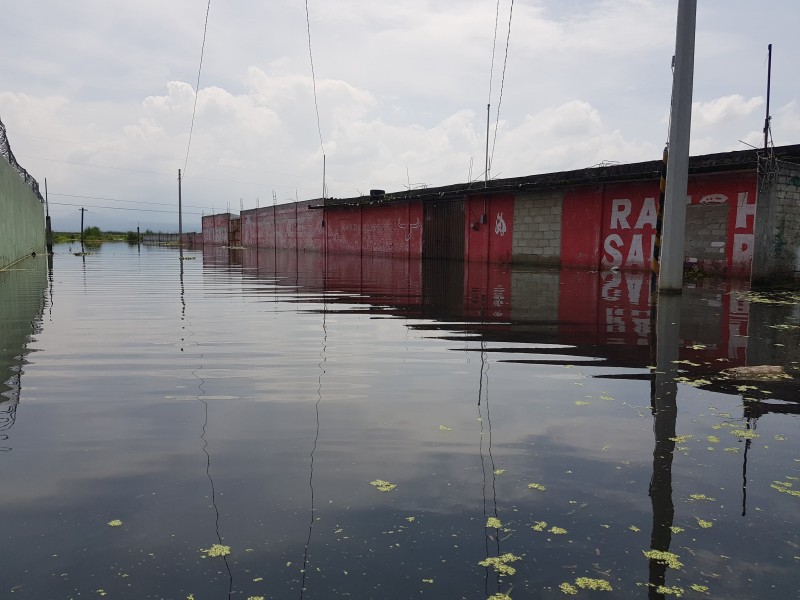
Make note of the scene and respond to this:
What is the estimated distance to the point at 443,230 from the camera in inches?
1145

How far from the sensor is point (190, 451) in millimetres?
3324

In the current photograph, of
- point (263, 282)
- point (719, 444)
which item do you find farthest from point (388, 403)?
point (263, 282)

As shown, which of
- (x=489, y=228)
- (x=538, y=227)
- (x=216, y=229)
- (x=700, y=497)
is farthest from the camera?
(x=216, y=229)

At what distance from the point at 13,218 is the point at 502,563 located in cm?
2348

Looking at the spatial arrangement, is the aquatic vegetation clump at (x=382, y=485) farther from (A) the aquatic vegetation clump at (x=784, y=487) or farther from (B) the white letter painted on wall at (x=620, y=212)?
(B) the white letter painted on wall at (x=620, y=212)

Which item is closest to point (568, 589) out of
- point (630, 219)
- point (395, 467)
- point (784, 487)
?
point (395, 467)

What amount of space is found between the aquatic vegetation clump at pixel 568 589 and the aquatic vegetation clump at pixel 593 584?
0.03 m

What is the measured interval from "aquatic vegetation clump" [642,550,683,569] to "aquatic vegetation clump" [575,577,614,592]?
28 cm

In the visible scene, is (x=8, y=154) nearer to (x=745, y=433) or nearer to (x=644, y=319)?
(x=644, y=319)

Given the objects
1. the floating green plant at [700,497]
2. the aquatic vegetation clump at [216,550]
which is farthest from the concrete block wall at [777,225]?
the aquatic vegetation clump at [216,550]

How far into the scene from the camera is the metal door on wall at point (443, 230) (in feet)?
91.0

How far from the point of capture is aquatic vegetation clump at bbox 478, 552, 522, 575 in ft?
7.14

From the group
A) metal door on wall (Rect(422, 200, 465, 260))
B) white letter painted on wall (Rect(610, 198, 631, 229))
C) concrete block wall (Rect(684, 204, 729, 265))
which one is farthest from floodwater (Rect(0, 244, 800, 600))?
metal door on wall (Rect(422, 200, 465, 260))

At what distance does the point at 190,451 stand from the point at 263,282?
13.1 m
